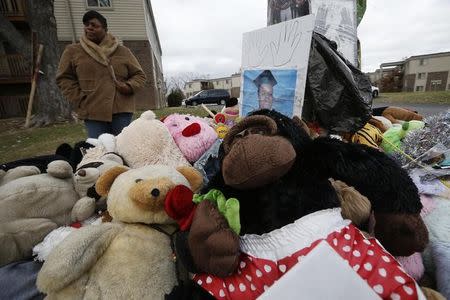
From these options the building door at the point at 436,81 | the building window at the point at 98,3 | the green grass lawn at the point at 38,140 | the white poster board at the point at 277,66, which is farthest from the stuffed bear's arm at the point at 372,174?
the building door at the point at 436,81

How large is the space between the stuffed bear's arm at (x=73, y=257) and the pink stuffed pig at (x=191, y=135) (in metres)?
0.94

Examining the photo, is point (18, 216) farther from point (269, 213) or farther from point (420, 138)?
point (420, 138)

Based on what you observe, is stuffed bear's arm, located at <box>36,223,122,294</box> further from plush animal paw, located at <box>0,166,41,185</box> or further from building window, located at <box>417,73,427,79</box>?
building window, located at <box>417,73,427,79</box>

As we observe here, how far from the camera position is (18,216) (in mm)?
1375

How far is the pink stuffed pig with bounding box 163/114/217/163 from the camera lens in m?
2.02

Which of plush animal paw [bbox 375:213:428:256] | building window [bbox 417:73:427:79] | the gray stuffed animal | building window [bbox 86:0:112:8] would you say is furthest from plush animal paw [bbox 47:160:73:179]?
building window [bbox 417:73:427:79]

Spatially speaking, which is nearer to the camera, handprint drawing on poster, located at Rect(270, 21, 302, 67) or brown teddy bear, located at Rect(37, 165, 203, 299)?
brown teddy bear, located at Rect(37, 165, 203, 299)

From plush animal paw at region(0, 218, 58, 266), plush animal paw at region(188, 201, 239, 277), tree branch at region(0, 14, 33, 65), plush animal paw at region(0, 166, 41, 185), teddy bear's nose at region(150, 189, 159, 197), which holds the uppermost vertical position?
tree branch at region(0, 14, 33, 65)

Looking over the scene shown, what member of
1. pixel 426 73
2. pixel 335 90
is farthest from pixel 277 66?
pixel 426 73

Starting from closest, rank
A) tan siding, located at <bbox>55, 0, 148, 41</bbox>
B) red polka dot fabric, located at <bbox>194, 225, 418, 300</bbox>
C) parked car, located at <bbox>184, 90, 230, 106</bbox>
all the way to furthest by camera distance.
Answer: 1. red polka dot fabric, located at <bbox>194, 225, 418, 300</bbox>
2. tan siding, located at <bbox>55, 0, 148, 41</bbox>
3. parked car, located at <bbox>184, 90, 230, 106</bbox>

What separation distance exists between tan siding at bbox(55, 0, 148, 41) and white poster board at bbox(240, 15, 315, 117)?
46.5 ft

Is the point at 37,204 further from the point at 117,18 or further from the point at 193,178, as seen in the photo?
the point at 117,18

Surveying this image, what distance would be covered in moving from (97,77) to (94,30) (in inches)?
16.3

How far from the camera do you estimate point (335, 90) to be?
208cm
